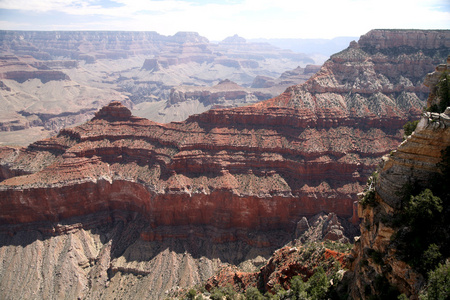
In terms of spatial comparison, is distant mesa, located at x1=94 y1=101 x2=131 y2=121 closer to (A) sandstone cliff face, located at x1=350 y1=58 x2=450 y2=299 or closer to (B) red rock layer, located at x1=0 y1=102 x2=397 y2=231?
(B) red rock layer, located at x1=0 y1=102 x2=397 y2=231

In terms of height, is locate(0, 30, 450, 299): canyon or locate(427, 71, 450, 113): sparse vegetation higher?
locate(427, 71, 450, 113): sparse vegetation

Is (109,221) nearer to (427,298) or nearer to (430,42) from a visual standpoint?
(427,298)

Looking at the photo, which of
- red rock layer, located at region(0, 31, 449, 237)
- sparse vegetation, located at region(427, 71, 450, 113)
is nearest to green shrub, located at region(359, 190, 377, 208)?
sparse vegetation, located at region(427, 71, 450, 113)

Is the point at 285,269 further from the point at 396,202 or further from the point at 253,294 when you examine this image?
the point at 396,202

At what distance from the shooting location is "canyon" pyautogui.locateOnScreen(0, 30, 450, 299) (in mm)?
Result: 61031

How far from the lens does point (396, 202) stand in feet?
72.9

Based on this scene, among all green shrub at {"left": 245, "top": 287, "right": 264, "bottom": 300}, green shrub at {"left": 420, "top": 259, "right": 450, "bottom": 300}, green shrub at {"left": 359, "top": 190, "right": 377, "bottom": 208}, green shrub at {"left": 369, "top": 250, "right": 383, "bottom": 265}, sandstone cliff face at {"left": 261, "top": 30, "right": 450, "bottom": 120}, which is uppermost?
sandstone cliff face at {"left": 261, "top": 30, "right": 450, "bottom": 120}

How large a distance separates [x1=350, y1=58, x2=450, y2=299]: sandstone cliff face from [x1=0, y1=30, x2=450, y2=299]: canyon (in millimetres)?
33815

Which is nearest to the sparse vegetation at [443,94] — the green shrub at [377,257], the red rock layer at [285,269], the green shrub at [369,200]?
the green shrub at [369,200]

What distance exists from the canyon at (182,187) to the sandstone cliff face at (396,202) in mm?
33815

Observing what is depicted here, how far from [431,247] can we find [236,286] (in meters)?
27.3

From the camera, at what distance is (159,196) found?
66.0 m

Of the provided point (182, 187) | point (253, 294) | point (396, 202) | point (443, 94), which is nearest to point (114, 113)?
point (182, 187)

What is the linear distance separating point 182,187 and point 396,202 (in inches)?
1918
